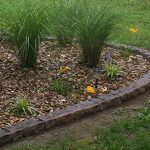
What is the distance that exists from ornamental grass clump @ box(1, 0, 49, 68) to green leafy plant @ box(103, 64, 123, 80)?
951 millimetres

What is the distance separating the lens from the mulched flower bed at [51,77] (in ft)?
18.7

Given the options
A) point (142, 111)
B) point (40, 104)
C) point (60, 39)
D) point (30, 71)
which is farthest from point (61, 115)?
point (60, 39)

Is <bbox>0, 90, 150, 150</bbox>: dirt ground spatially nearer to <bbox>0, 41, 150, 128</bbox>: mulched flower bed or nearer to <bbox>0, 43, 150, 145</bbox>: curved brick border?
<bbox>0, 43, 150, 145</bbox>: curved brick border

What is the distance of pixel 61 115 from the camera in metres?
5.34

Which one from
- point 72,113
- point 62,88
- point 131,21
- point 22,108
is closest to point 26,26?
point 62,88

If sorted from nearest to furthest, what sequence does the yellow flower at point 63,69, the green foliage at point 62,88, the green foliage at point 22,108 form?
the green foliage at point 22,108 → the green foliage at point 62,88 → the yellow flower at point 63,69

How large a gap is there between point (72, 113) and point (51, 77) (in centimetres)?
112

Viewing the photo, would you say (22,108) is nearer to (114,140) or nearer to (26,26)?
(114,140)

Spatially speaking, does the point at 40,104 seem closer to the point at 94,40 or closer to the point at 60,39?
the point at 94,40

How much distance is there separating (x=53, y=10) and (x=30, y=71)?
0.94 m

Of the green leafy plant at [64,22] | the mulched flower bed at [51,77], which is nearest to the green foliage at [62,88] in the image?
the mulched flower bed at [51,77]

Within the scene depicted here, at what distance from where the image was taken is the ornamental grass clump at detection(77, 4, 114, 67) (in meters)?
6.66

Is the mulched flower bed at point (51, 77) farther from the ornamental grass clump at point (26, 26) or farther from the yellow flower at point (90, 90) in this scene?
the ornamental grass clump at point (26, 26)

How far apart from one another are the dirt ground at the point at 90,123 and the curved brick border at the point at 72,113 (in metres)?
0.06
